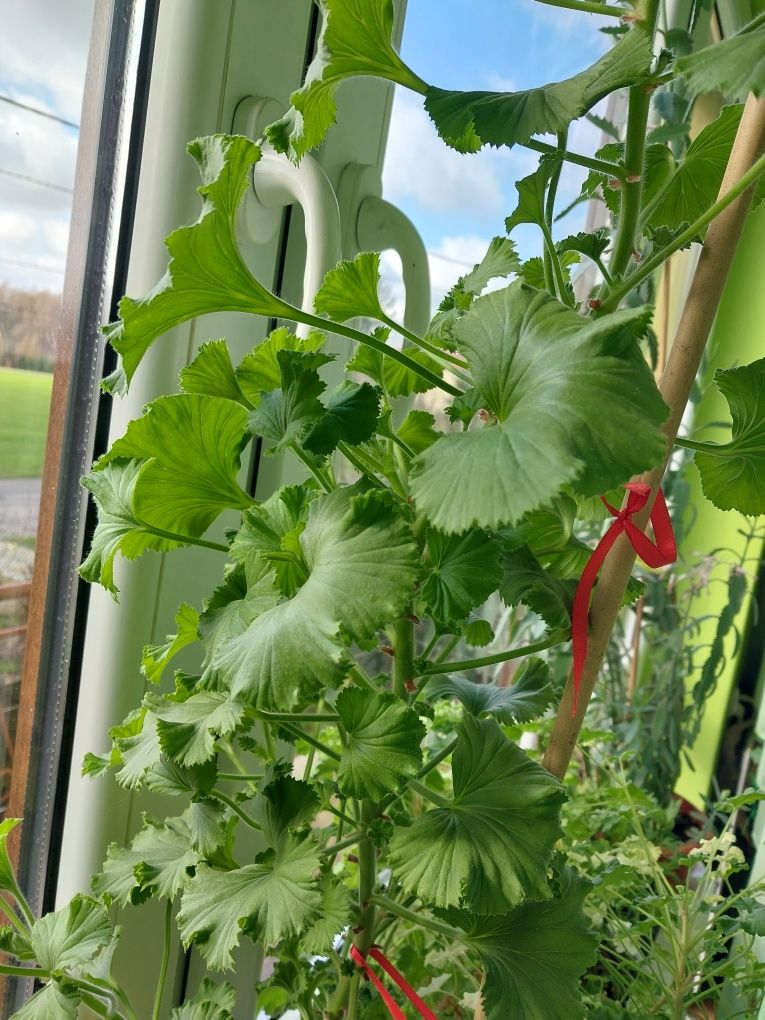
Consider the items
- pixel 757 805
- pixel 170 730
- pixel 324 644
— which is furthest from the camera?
pixel 757 805

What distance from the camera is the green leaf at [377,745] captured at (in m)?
0.40

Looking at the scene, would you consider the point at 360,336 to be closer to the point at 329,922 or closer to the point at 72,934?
the point at 329,922

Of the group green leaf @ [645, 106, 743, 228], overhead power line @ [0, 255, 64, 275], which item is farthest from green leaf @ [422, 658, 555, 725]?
overhead power line @ [0, 255, 64, 275]

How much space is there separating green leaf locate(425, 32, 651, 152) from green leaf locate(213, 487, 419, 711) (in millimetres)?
173

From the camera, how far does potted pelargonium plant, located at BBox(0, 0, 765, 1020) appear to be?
1.10 feet

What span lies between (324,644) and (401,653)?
15 cm

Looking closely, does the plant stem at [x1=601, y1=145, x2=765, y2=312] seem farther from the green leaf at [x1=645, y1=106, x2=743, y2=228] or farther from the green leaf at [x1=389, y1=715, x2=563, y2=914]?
the green leaf at [x1=389, y1=715, x2=563, y2=914]

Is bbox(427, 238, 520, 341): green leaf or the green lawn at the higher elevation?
bbox(427, 238, 520, 341): green leaf

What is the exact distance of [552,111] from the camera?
356 mm

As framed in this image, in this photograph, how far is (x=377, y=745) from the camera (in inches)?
16.2

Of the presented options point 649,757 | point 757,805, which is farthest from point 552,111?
point 649,757

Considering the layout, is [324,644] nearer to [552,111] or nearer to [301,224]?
[552,111]

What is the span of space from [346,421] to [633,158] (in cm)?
19

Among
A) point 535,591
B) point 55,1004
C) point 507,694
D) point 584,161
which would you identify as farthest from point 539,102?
point 55,1004
